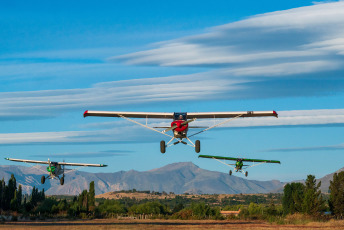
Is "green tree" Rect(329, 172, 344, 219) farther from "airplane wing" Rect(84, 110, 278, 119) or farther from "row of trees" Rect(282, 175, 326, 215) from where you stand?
"airplane wing" Rect(84, 110, 278, 119)

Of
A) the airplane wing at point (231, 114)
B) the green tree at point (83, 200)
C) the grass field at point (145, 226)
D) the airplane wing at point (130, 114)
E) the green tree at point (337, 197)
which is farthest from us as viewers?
the green tree at point (83, 200)

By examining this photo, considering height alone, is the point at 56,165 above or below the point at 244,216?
above

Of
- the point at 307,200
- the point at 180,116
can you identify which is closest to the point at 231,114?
the point at 180,116

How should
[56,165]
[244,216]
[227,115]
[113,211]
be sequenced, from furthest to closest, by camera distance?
[113,211]
[244,216]
[56,165]
[227,115]

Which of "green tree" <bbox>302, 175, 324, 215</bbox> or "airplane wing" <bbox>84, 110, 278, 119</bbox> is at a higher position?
"airplane wing" <bbox>84, 110, 278, 119</bbox>

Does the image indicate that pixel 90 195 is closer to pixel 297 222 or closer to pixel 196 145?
pixel 297 222

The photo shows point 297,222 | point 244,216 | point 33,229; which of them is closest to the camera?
point 33,229

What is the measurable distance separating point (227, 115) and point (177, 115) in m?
5.41

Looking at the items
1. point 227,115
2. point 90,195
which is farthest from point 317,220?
point 90,195

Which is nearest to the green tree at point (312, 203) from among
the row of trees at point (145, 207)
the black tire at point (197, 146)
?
the row of trees at point (145, 207)

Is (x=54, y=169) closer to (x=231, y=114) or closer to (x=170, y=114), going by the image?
(x=170, y=114)

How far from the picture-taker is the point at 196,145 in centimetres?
5059

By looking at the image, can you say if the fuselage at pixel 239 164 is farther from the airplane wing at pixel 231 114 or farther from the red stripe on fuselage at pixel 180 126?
the red stripe on fuselage at pixel 180 126

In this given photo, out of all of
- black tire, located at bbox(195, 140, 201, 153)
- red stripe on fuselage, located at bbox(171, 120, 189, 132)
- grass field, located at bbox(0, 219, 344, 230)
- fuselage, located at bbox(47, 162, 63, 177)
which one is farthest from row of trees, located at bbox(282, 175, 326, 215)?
red stripe on fuselage, located at bbox(171, 120, 189, 132)
